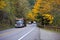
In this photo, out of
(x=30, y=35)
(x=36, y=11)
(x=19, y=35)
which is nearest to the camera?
(x=19, y=35)

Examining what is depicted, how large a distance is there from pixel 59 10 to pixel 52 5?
3.05 metres

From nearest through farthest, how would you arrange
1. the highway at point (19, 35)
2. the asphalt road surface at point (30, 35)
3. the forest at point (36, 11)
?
the asphalt road surface at point (30, 35) < the highway at point (19, 35) < the forest at point (36, 11)

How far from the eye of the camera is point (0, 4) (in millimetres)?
48688

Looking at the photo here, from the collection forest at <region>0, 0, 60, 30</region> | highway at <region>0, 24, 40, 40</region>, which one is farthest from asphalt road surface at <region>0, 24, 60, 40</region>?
forest at <region>0, 0, 60, 30</region>

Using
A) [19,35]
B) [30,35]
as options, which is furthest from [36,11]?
[19,35]

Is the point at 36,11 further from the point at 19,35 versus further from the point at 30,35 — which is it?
the point at 19,35

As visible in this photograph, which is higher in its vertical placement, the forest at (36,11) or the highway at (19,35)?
the forest at (36,11)

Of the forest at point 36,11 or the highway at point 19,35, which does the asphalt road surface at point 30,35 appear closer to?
the highway at point 19,35

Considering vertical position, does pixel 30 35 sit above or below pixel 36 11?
below

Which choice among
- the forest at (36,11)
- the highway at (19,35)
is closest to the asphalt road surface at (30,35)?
the highway at (19,35)

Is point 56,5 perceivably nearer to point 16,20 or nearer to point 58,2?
point 58,2

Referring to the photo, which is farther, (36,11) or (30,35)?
(36,11)

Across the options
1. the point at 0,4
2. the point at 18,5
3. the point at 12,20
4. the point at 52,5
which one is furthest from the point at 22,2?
the point at 52,5

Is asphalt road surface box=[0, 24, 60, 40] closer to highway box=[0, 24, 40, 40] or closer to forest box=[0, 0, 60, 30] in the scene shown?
highway box=[0, 24, 40, 40]
